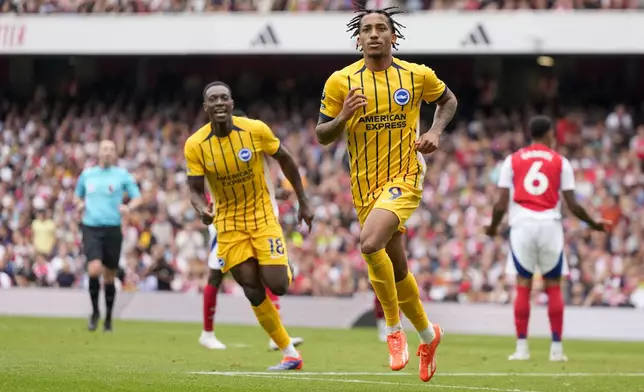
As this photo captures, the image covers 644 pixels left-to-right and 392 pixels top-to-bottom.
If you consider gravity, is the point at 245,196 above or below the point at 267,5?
below

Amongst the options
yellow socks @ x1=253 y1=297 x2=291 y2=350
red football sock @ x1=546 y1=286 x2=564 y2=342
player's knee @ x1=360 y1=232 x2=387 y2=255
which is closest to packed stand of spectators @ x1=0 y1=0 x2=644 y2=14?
red football sock @ x1=546 y1=286 x2=564 y2=342

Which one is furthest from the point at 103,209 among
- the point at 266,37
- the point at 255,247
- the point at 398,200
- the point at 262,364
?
the point at 266,37

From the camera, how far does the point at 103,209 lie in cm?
1658

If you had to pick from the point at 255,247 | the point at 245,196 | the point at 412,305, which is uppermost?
the point at 245,196

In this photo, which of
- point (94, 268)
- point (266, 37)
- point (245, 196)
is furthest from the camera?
point (266, 37)

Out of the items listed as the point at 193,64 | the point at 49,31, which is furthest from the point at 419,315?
the point at 193,64

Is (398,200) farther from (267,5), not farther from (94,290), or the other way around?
(267,5)

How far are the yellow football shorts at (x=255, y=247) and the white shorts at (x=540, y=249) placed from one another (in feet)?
11.2

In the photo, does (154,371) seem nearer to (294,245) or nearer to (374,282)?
(374,282)

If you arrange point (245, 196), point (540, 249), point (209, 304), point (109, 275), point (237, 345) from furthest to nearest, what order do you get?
1. point (109, 275)
2. point (237, 345)
3. point (209, 304)
4. point (540, 249)
5. point (245, 196)

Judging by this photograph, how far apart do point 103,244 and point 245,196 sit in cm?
540

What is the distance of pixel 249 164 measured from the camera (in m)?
11.6

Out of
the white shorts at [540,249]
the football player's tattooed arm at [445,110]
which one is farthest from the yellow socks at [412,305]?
the white shorts at [540,249]

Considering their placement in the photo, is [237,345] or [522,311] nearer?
[522,311]
